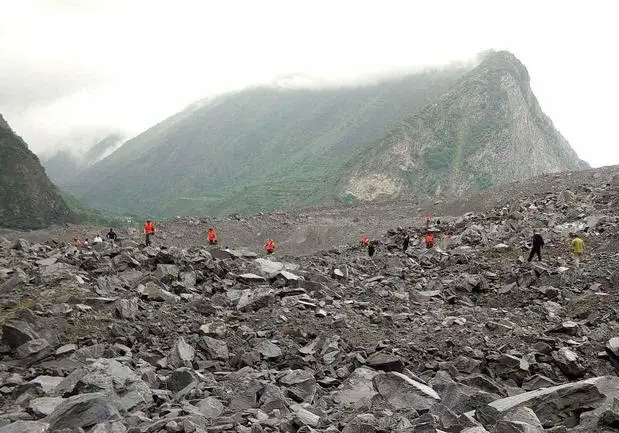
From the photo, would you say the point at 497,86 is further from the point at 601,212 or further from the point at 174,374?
the point at 174,374

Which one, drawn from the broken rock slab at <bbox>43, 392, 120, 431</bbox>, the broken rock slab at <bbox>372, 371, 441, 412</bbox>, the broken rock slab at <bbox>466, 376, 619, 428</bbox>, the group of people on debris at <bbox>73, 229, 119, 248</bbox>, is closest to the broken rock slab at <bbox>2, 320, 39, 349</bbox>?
the broken rock slab at <bbox>43, 392, 120, 431</bbox>

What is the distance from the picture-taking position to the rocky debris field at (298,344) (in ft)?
21.6

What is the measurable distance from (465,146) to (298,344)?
9353cm

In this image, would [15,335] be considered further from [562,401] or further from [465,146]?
[465,146]

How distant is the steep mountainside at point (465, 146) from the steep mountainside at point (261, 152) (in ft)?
29.9

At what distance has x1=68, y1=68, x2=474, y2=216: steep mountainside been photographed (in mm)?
111500

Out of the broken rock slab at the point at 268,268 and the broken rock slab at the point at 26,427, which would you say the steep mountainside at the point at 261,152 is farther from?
the broken rock slab at the point at 26,427

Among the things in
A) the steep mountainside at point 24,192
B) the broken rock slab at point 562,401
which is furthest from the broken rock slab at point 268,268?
the steep mountainside at point 24,192

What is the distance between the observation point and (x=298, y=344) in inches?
424

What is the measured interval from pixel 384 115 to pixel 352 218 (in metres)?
91.3

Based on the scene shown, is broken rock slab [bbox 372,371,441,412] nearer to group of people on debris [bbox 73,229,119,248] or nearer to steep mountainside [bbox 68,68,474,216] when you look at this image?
group of people on debris [bbox 73,229,119,248]

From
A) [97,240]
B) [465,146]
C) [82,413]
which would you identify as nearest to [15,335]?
[82,413]

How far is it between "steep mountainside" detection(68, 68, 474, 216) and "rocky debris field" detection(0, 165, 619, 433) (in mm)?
73539

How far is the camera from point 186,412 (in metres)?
6.85
